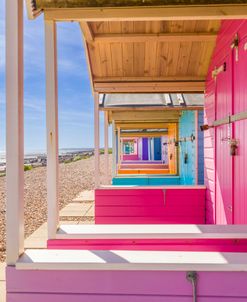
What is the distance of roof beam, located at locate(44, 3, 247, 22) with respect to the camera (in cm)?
227

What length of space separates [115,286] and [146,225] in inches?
38.8

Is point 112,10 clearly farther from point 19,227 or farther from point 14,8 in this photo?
point 19,227

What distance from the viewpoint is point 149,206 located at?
524cm

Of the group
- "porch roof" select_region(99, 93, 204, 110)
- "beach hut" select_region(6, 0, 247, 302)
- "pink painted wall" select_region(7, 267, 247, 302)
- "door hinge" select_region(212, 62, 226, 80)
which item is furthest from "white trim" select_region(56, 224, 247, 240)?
"porch roof" select_region(99, 93, 204, 110)

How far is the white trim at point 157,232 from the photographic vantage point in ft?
8.12

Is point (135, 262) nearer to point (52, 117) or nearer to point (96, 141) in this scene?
point (52, 117)

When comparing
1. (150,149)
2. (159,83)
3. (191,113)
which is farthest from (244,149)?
(150,149)

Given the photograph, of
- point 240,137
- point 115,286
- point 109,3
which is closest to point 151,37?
point 240,137

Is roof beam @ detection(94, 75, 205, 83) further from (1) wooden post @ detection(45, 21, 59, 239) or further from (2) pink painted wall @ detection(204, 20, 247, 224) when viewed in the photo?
(1) wooden post @ detection(45, 21, 59, 239)

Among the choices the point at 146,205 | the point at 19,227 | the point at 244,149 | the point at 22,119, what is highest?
the point at 22,119

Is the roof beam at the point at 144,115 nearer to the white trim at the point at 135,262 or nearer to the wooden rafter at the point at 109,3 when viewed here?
the wooden rafter at the point at 109,3

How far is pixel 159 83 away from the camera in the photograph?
5.04 meters

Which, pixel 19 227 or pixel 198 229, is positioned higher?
pixel 19 227

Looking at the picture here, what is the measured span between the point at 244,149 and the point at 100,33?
89.4 inches
